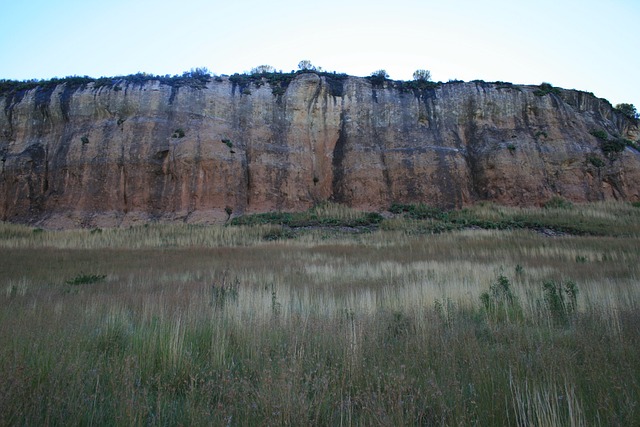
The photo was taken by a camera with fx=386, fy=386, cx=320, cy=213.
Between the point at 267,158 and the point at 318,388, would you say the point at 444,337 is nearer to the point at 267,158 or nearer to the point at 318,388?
the point at 318,388

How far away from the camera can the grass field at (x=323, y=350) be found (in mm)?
2703

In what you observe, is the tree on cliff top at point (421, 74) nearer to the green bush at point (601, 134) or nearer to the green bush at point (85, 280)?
the green bush at point (601, 134)

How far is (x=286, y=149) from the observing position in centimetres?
3488

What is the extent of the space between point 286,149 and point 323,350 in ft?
105

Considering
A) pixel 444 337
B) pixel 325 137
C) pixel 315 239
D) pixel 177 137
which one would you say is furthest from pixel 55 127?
pixel 444 337

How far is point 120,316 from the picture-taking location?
5.46 m

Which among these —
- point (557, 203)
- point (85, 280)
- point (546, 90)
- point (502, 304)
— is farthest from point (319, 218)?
point (546, 90)

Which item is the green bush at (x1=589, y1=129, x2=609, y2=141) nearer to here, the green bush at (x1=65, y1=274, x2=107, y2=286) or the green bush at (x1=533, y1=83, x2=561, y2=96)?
the green bush at (x1=533, y1=83, x2=561, y2=96)

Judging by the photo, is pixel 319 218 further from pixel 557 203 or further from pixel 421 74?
pixel 421 74

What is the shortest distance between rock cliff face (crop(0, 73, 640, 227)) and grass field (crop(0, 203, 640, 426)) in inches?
873

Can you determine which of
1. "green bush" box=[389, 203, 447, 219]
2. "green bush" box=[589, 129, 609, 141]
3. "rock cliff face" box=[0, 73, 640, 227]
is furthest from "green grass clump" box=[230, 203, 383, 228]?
"green bush" box=[589, 129, 609, 141]

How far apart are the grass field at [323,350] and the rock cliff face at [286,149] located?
72.8 ft

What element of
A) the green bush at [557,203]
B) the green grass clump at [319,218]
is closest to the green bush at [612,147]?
the green bush at [557,203]

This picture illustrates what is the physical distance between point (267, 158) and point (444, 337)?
31.0 meters
